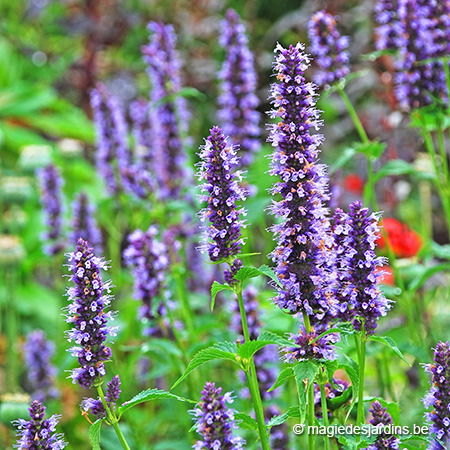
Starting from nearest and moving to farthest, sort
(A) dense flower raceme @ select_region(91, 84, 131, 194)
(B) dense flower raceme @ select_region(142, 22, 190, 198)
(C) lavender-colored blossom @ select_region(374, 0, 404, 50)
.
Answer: (C) lavender-colored blossom @ select_region(374, 0, 404, 50)
(B) dense flower raceme @ select_region(142, 22, 190, 198)
(A) dense flower raceme @ select_region(91, 84, 131, 194)

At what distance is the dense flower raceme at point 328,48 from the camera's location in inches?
113

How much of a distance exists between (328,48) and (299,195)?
146cm

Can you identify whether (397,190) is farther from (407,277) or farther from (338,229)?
(338,229)

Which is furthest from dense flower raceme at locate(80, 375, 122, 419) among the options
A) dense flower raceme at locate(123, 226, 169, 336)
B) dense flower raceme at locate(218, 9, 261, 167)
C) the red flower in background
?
the red flower in background

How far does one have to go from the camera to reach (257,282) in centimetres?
Result: 328

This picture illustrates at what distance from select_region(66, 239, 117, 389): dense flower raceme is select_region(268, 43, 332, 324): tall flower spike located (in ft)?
1.46

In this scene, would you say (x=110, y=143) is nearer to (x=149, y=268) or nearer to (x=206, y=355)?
(x=149, y=268)

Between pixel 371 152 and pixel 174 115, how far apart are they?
4.27 ft

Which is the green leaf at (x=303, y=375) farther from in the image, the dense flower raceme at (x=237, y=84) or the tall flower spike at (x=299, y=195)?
the dense flower raceme at (x=237, y=84)

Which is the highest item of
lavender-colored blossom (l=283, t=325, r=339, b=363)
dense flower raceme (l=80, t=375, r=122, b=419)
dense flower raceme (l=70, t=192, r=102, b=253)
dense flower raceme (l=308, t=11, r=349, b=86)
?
dense flower raceme (l=308, t=11, r=349, b=86)

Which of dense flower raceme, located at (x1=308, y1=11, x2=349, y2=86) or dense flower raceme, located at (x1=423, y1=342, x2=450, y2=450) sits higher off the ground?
dense flower raceme, located at (x1=308, y1=11, x2=349, y2=86)

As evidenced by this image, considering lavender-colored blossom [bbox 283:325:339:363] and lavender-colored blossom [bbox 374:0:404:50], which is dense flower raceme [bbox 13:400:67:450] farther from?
lavender-colored blossom [bbox 374:0:404:50]

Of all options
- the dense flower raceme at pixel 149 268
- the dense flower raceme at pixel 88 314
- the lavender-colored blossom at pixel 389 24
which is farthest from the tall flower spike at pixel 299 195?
the lavender-colored blossom at pixel 389 24

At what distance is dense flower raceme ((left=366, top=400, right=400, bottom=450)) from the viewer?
161 centimetres
